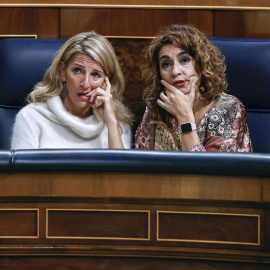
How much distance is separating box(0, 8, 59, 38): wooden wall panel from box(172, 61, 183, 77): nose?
0.56 meters

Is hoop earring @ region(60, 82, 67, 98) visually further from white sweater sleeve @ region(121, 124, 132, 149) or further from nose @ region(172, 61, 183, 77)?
nose @ region(172, 61, 183, 77)

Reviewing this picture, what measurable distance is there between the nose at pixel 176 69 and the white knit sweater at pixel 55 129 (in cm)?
25

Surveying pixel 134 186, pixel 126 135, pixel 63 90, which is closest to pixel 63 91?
pixel 63 90

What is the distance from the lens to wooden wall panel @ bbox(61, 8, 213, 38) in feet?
5.74

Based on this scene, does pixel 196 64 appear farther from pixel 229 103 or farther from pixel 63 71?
pixel 63 71

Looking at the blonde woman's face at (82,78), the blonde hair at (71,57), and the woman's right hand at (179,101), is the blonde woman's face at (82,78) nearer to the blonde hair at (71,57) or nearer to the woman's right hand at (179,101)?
the blonde hair at (71,57)

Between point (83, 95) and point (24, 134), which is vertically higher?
point (83, 95)

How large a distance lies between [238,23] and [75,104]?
27.5 inches

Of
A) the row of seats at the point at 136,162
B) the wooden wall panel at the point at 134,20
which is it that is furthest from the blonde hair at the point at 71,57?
the row of seats at the point at 136,162

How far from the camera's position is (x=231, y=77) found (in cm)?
154

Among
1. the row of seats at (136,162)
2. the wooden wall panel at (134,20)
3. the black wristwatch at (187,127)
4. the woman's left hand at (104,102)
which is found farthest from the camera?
the wooden wall panel at (134,20)

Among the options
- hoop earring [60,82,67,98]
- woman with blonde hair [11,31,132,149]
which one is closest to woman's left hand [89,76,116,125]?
woman with blonde hair [11,31,132,149]

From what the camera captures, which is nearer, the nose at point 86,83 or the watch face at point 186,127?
the watch face at point 186,127

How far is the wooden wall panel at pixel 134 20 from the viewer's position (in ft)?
5.74
